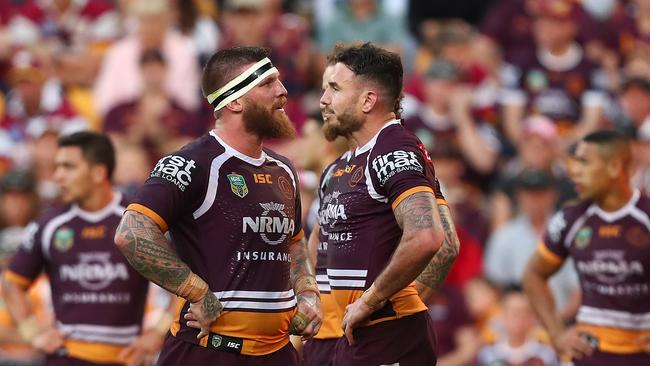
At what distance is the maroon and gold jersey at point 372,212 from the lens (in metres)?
7.68

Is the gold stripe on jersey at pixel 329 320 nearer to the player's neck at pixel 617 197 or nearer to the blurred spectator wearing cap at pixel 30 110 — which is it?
the player's neck at pixel 617 197

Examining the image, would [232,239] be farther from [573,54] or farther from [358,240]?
[573,54]

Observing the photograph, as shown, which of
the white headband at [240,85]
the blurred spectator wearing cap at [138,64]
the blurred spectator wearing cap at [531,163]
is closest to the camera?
the white headband at [240,85]

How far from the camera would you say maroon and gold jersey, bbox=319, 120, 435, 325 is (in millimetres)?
7676

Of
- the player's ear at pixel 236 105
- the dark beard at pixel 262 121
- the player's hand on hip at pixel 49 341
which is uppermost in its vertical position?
Answer: the player's ear at pixel 236 105

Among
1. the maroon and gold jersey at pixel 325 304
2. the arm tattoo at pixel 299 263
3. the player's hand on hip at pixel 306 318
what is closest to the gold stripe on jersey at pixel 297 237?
the arm tattoo at pixel 299 263

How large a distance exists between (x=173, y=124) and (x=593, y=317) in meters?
6.75

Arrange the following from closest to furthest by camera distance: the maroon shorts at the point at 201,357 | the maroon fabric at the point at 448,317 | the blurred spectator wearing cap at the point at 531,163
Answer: the maroon shorts at the point at 201,357 → the maroon fabric at the point at 448,317 → the blurred spectator wearing cap at the point at 531,163

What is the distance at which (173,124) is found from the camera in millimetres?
15422

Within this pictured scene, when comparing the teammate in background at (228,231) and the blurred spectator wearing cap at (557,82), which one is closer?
the teammate in background at (228,231)

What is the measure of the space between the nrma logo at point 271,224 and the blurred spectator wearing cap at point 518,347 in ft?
16.1

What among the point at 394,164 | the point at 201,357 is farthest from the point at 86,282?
the point at 394,164

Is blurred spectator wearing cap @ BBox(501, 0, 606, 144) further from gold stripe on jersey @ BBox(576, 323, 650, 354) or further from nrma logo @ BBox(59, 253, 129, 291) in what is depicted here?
nrma logo @ BBox(59, 253, 129, 291)

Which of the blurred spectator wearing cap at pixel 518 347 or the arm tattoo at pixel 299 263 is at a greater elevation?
the arm tattoo at pixel 299 263
